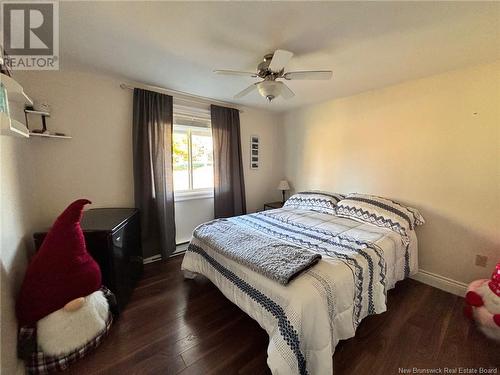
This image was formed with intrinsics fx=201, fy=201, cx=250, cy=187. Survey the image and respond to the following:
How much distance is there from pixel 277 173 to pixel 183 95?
7.14ft

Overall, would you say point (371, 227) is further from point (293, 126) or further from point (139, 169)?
point (139, 169)

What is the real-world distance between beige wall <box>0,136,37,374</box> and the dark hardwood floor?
0.43 meters

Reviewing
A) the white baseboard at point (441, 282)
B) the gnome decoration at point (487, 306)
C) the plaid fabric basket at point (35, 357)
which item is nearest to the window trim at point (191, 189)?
the plaid fabric basket at point (35, 357)

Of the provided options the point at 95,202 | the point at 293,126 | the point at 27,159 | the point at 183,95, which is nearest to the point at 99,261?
the point at 95,202

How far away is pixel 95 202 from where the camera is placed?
2275mm

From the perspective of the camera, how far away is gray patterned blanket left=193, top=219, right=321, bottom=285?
4.33ft

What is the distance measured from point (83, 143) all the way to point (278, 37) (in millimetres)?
2227

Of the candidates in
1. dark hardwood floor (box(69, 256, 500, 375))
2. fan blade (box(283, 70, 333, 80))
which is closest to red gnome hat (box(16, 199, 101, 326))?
dark hardwood floor (box(69, 256, 500, 375))

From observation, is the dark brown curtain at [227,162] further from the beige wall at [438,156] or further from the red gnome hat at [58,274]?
the red gnome hat at [58,274]

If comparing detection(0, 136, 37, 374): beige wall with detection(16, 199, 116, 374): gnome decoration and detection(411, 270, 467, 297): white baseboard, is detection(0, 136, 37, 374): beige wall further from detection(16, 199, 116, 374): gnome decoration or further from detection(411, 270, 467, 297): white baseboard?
detection(411, 270, 467, 297): white baseboard

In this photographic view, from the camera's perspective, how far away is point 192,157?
10.2 feet

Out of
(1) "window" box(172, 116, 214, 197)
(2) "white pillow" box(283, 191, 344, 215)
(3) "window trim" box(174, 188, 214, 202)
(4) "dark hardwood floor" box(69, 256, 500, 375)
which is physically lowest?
(4) "dark hardwood floor" box(69, 256, 500, 375)

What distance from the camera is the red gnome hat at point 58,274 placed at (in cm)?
127

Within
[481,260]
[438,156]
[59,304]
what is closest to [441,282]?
[481,260]
